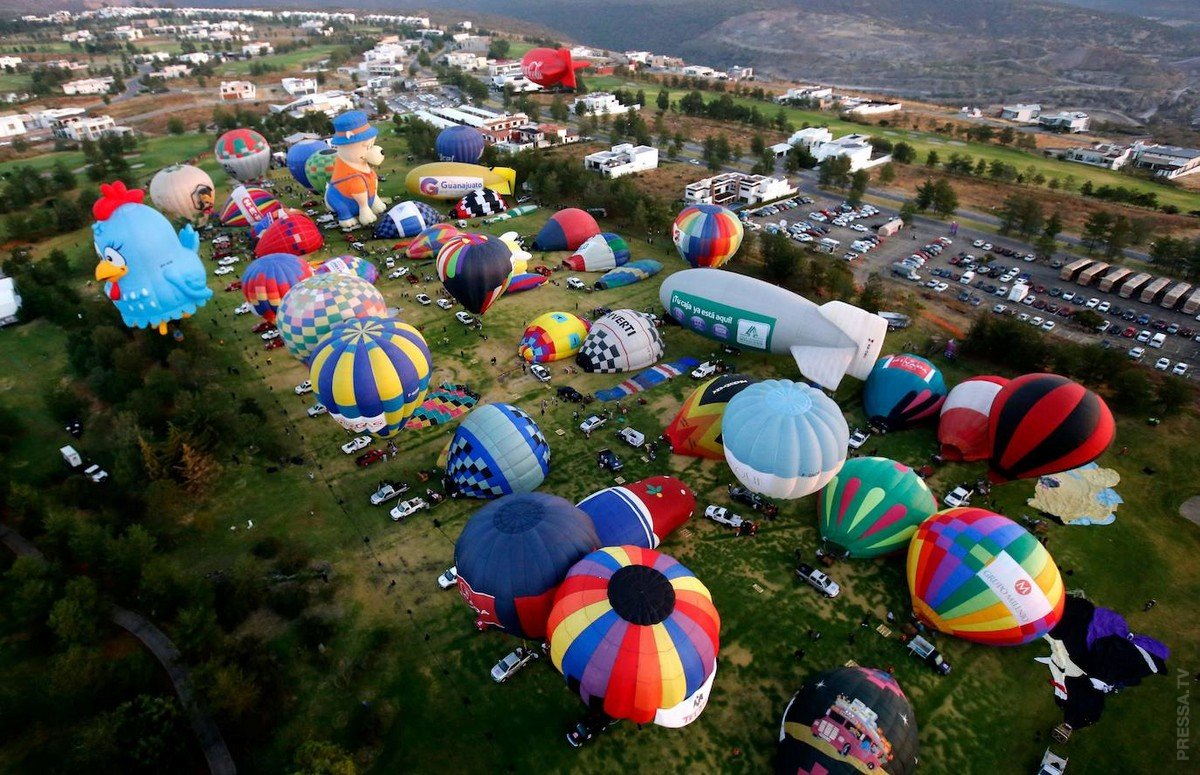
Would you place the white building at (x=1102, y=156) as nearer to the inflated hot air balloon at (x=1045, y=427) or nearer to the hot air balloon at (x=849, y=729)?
the inflated hot air balloon at (x=1045, y=427)

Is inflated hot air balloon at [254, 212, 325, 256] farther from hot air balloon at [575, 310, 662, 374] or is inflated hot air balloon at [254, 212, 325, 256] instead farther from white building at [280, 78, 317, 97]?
white building at [280, 78, 317, 97]

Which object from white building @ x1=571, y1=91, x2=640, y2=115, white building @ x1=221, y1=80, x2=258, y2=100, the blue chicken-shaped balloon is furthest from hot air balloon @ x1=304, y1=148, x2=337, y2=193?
white building @ x1=221, y1=80, x2=258, y2=100

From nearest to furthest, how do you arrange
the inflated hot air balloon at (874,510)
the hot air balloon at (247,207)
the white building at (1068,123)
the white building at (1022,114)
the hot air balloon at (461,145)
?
the inflated hot air balloon at (874,510) < the hot air balloon at (247,207) < the hot air balloon at (461,145) < the white building at (1068,123) < the white building at (1022,114)

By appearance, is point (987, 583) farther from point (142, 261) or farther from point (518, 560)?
point (142, 261)

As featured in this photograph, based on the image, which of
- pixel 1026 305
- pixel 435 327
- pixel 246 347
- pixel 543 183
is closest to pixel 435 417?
pixel 435 327

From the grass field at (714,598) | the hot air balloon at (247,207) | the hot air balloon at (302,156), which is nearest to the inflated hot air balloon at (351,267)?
the grass field at (714,598)

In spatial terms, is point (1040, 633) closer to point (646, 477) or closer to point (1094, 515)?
point (1094, 515)
